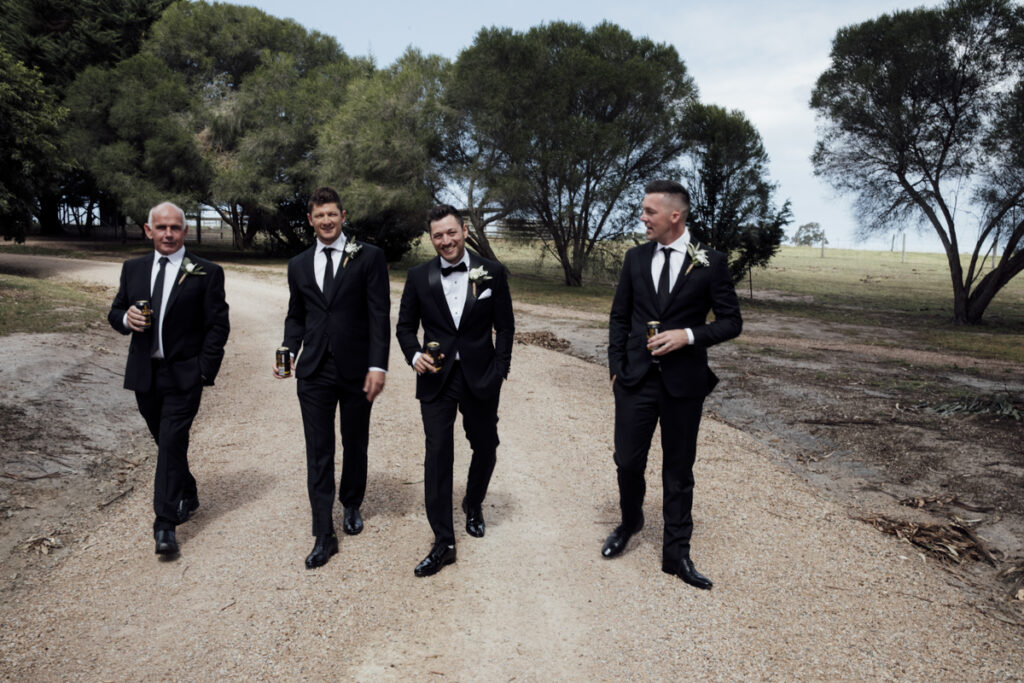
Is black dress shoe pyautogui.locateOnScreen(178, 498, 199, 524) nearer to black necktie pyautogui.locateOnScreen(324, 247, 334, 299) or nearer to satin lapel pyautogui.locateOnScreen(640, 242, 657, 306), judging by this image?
black necktie pyautogui.locateOnScreen(324, 247, 334, 299)

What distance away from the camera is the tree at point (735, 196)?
2911 cm

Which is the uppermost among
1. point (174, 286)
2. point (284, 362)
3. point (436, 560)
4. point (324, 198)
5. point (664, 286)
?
point (324, 198)

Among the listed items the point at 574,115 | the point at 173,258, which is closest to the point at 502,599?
the point at 173,258

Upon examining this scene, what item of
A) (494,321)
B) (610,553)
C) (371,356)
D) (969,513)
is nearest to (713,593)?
(610,553)

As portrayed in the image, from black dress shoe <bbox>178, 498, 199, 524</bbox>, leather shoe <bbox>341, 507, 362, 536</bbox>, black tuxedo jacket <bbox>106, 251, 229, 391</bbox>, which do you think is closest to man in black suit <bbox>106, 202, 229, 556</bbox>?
black tuxedo jacket <bbox>106, 251, 229, 391</bbox>

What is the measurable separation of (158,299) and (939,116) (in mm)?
29573

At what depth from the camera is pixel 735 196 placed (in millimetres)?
29188

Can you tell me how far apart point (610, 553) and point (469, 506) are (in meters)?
1.02

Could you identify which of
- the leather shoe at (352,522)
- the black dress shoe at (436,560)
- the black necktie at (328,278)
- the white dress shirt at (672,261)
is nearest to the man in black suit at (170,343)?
the black necktie at (328,278)

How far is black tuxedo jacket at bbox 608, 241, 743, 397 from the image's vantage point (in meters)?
4.46

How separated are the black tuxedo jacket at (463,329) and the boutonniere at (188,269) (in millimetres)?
1418

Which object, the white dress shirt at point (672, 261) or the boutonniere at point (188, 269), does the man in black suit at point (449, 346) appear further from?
the boutonniere at point (188, 269)

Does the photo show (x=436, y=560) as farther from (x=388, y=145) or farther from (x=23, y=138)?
(x=388, y=145)

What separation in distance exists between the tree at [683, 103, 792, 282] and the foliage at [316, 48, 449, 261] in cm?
1137
